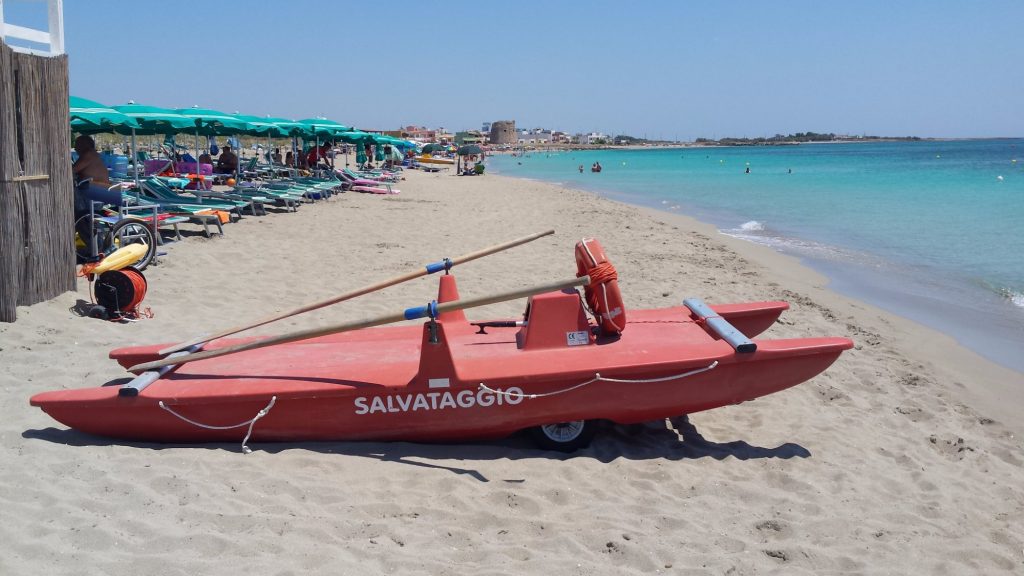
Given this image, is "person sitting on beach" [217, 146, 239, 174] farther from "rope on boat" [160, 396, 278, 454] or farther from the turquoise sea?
"rope on boat" [160, 396, 278, 454]

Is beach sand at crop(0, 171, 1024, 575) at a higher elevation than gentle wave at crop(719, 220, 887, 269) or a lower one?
lower

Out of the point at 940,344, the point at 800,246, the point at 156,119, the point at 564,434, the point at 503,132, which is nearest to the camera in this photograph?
the point at 564,434

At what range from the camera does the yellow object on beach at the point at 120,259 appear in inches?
293

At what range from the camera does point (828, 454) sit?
198 inches

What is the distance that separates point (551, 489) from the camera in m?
4.30

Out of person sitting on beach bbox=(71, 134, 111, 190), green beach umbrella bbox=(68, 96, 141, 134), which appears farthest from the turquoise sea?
green beach umbrella bbox=(68, 96, 141, 134)

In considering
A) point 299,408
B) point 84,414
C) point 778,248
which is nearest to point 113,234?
point 84,414

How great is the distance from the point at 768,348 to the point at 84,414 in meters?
4.27

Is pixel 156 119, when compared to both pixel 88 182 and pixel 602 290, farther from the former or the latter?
pixel 602 290

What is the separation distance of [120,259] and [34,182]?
1.06 meters

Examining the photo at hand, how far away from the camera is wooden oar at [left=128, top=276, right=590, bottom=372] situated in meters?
4.37


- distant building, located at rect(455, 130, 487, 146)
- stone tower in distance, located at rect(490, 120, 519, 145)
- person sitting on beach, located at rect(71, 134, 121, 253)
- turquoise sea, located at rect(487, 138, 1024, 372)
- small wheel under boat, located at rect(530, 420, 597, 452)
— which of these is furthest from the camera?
stone tower in distance, located at rect(490, 120, 519, 145)

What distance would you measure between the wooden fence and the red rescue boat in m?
2.68

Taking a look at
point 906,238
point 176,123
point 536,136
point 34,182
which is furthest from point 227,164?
point 536,136
